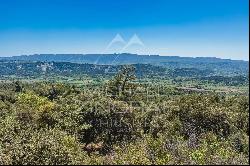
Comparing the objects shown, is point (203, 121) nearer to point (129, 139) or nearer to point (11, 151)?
point (129, 139)

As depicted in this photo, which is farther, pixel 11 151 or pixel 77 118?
pixel 77 118

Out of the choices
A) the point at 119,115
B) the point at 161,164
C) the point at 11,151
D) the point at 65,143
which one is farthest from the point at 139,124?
the point at 161,164

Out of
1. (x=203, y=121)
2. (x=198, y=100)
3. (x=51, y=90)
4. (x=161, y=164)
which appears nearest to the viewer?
(x=161, y=164)

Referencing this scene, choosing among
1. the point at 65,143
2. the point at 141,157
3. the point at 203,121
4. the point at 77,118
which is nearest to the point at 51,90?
the point at 77,118

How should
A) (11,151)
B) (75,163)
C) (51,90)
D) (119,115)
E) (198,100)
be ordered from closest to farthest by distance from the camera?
1. (75,163)
2. (11,151)
3. (119,115)
4. (198,100)
5. (51,90)

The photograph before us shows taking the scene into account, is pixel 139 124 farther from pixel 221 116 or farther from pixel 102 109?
pixel 221 116

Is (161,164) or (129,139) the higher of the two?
(161,164)

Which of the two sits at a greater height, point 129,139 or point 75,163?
point 75,163

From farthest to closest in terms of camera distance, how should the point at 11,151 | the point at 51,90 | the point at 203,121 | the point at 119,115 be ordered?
the point at 51,90, the point at 119,115, the point at 203,121, the point at 11,151

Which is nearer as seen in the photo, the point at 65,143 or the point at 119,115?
the point at 65,143
